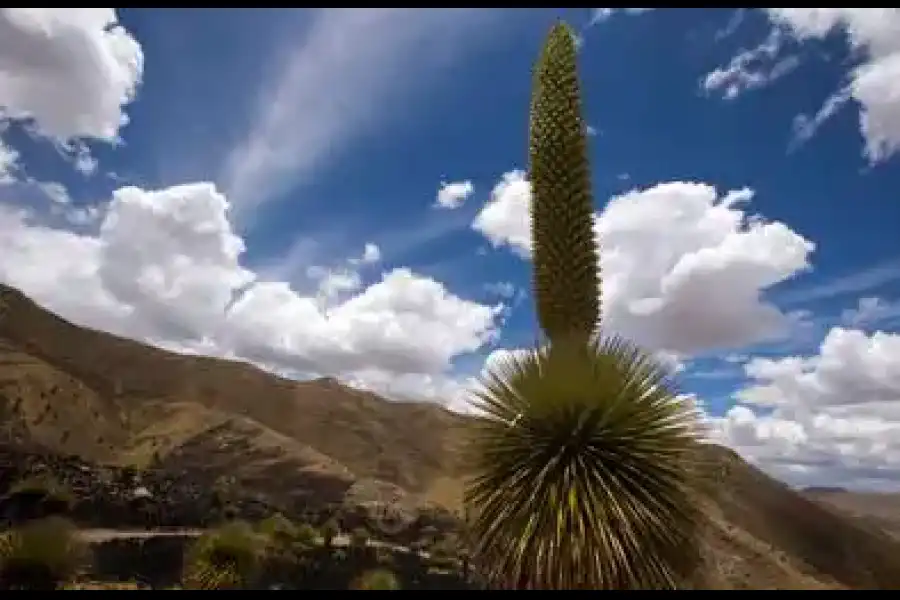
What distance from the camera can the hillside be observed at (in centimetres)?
11475

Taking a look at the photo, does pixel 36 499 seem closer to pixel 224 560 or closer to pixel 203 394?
pixel 224 560

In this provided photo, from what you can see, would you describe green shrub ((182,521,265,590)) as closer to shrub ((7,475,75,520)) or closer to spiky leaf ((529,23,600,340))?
shrub ((7,475,75,520))

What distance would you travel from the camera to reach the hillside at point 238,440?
4518 inches

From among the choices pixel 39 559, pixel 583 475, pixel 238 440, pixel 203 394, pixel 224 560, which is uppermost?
pixel 203 394

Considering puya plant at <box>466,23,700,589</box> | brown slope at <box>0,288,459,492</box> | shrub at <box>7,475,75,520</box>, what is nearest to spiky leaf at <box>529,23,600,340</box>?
puya plant at <box>466,23,700,589</box>

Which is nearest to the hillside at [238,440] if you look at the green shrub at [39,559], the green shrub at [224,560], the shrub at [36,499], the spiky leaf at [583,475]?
the shrub at [36,499]

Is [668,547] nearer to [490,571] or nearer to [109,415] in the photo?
[490,571]

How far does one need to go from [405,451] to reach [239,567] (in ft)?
551

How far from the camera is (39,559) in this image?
25.2 metres

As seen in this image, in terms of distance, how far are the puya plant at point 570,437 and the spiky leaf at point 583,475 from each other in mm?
15

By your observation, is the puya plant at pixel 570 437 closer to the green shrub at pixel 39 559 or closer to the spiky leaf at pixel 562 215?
the spiky leaf at pixel 562 215

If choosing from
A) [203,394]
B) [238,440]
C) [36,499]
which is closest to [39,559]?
[36,499]

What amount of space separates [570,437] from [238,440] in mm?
141260

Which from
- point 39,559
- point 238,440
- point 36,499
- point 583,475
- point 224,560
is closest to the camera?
point 583,475
